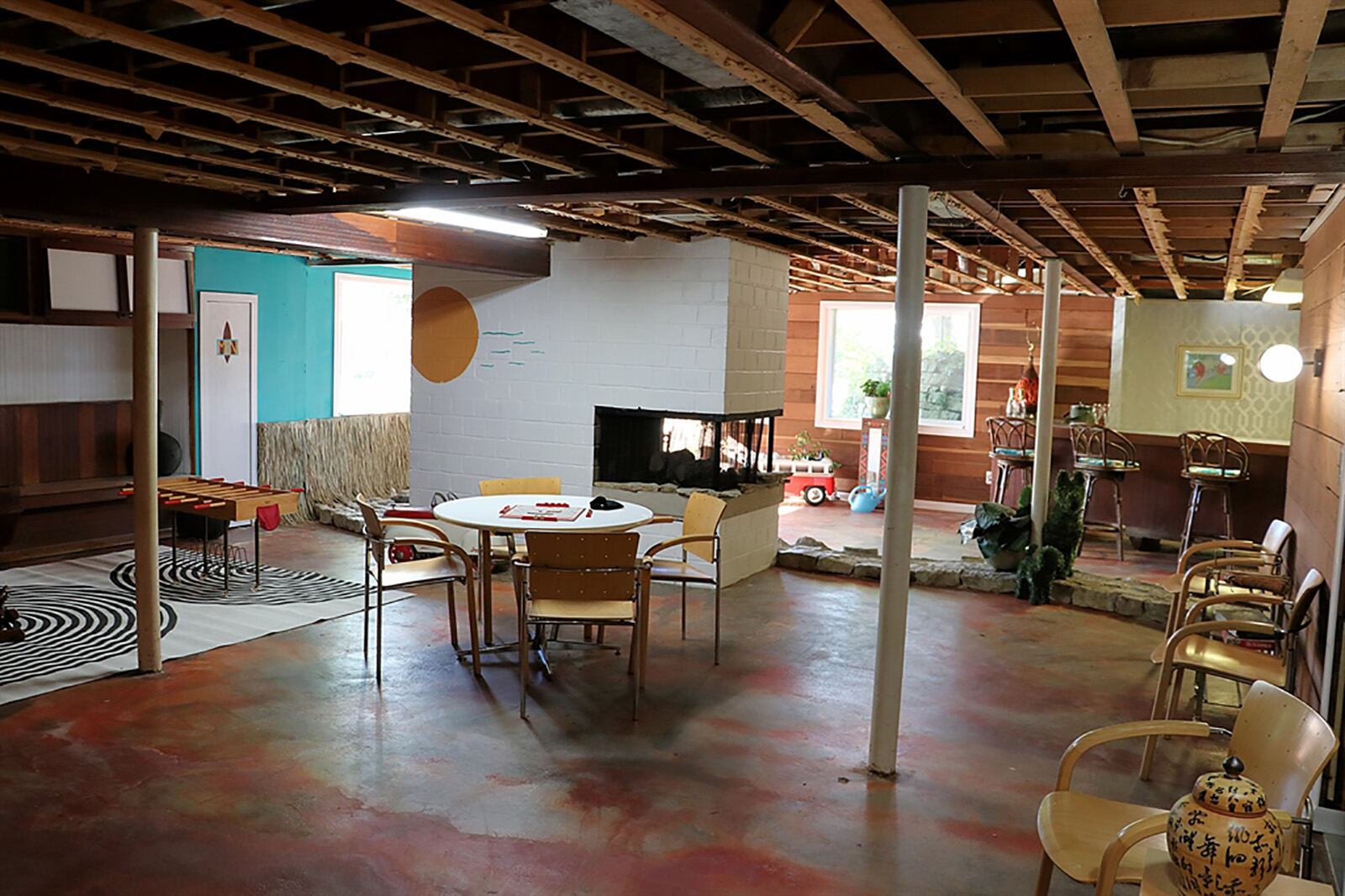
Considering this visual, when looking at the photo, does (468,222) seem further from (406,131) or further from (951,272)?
(951,272)

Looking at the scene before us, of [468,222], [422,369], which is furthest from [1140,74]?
[422,369]

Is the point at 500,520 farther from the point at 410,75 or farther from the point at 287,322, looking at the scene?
the point at 287,322

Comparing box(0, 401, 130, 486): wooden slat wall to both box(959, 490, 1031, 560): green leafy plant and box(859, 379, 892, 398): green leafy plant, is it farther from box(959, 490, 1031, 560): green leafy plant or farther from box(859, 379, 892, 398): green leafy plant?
box(859, 379, 892, 398): green leafy plant

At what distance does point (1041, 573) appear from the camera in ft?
23.7

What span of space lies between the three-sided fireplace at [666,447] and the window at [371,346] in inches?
131

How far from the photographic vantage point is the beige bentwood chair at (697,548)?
5465mm

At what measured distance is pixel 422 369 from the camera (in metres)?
8.50

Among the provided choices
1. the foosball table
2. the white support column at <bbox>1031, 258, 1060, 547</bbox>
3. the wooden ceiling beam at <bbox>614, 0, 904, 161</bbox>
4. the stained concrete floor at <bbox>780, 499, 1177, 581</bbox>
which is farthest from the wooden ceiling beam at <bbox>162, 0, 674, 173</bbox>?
the stained concrete floor at <bbox>780, 499, 1177, 581</bbox>

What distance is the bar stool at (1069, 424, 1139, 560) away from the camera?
859 cm

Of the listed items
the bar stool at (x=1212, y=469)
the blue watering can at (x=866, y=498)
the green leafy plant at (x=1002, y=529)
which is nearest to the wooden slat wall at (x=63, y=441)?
the green leafy plant at (x=1002, y=529)

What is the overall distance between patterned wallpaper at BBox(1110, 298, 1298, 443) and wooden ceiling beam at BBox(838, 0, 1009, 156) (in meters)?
7.83

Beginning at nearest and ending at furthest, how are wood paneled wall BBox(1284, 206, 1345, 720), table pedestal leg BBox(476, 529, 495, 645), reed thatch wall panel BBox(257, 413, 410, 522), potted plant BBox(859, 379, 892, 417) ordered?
1. wood paneled wall BBox(1284, 206, 1345, 720)
2. table pedestal leg BBox(476, 529, 495, 645)
3. reed thatch wall panel BBox(257, 413, 410, 522)
4. potted plant BBox(859, 379, 892, 417)

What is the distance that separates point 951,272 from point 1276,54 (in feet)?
24.4

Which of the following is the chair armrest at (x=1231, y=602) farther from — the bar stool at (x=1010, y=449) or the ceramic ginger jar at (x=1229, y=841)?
the bar stool at (x=1010, y=449)
